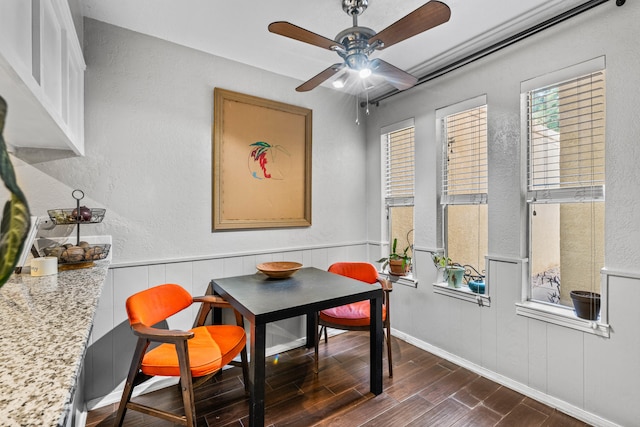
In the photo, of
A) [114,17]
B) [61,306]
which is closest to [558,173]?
[61,306]

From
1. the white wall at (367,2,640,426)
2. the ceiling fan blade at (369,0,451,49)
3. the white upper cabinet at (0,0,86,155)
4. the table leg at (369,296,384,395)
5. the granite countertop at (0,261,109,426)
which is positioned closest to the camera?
the granite countertop at (0,261,109,426)

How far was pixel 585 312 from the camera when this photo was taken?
1.96 meters

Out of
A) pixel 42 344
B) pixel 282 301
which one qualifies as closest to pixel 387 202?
pixel 282 301

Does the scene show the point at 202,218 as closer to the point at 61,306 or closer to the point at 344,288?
the point at 344,288

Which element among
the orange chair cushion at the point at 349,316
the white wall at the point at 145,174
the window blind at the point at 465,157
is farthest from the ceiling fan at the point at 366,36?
the orange chair cushion at the point at 349,316

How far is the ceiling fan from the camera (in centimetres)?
142

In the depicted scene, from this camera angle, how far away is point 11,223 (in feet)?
1.12

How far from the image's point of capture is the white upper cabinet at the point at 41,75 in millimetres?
885

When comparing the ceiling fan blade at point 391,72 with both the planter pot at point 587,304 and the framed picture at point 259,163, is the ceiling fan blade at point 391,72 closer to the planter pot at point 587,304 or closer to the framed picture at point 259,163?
the framed picture at point 259,163

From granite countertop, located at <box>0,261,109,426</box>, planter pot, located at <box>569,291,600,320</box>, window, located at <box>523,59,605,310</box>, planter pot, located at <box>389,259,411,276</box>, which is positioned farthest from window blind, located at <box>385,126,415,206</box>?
granite countertop, located at <box>0,261,109,426</box>

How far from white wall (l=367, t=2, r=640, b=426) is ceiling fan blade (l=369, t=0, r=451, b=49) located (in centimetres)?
121

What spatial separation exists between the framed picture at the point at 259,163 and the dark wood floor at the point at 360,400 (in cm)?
127

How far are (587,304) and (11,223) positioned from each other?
2.63 m

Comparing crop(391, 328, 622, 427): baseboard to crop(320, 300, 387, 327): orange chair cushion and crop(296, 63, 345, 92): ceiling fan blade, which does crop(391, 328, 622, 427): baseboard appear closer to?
crop(320, 300, 387, 327): orange chair cushion
